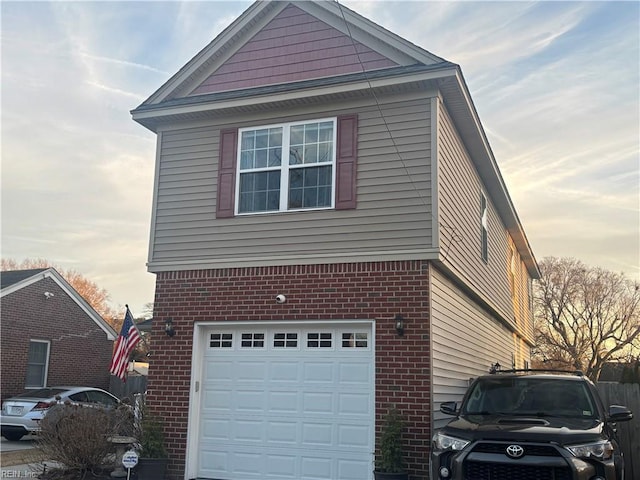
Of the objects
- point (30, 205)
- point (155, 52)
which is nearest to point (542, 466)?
point (155, 52)

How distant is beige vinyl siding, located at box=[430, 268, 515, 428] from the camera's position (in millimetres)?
9945

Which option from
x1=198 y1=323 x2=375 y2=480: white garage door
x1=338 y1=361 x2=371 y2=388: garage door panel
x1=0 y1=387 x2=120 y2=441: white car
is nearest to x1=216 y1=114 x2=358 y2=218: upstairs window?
x1=198 y1=323 x2=375 y2=480: white garage door

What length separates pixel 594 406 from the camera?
775 centimetres

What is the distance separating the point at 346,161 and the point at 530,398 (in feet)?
15.2

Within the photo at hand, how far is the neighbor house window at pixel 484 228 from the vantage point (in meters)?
14.8

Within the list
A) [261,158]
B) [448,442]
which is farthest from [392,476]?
[261,158]

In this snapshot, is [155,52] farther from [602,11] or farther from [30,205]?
[602,11]

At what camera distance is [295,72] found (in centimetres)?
1124

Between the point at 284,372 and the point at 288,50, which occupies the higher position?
the point at 288,50

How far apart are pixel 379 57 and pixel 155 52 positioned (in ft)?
16.5

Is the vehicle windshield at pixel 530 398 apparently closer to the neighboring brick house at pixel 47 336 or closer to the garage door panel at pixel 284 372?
the garage door panel at pixel 284 372

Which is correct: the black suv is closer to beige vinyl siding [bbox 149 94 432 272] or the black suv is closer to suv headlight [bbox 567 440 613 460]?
suv headlight [bbox 567 440 613 460]

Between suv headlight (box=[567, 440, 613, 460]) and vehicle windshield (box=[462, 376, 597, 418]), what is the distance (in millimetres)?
980

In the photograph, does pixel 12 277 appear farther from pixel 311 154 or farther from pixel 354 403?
pixel 354 403
